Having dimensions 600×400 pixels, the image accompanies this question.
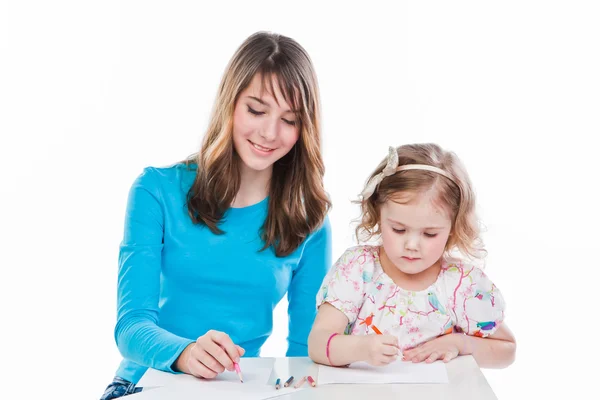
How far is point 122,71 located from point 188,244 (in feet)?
4.45

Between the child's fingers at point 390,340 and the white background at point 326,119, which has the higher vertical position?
the white background at point 326,119

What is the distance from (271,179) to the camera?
185cm

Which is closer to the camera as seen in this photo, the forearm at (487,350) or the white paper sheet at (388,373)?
the white paper sheet at (388,373)

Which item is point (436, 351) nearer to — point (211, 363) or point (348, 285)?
point (348, 285)

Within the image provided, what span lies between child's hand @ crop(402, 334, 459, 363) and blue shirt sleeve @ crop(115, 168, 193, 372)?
0.42 meters

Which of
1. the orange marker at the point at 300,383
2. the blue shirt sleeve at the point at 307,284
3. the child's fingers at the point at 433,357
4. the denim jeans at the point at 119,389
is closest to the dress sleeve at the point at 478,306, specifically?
the child's fingers at the point at 433,357

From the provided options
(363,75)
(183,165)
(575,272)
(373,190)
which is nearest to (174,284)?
(183,165)

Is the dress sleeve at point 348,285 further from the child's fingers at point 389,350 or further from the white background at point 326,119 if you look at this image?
the white background at point 326,119

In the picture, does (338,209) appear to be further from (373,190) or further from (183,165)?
(373,190)

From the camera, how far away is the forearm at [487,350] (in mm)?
1446

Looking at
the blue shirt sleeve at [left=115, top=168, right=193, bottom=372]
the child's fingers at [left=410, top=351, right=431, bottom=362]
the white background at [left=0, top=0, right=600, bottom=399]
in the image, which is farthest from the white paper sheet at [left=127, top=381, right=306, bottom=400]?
the white background at [left=0, top=0, right=600, bottom=399]

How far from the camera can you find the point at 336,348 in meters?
1.37

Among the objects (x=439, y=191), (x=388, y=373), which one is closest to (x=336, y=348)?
(x=388, y=373)

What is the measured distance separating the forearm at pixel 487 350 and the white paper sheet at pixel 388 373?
79mm
